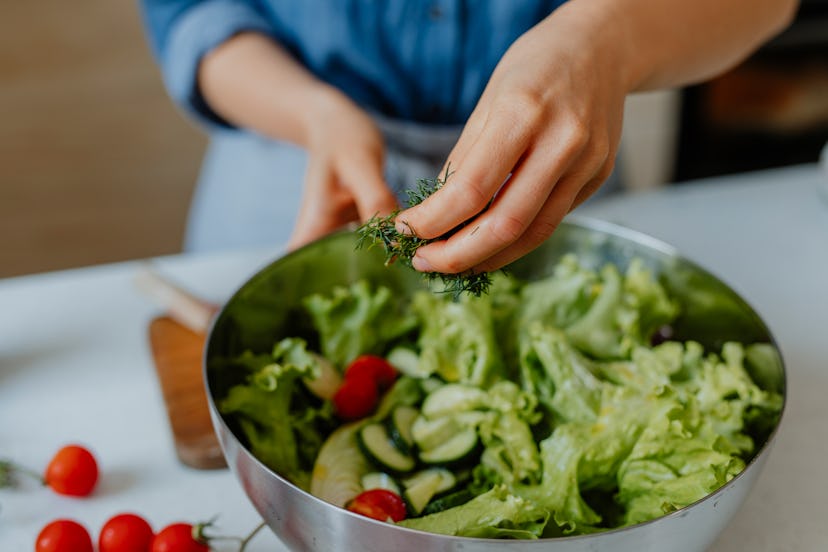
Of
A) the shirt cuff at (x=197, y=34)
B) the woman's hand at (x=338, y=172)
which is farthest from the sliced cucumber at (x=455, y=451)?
the shirt cuff at (x=197, y=34)

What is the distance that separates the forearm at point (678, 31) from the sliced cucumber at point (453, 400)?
354mm

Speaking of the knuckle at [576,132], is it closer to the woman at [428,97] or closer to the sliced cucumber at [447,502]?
the woman at [428,97]

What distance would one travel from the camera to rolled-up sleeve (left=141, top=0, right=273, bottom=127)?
1.34 metres

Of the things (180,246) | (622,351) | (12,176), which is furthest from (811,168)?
(12,176)

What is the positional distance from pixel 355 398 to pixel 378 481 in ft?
0.35

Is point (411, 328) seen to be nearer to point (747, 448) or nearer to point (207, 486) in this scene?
point (207, 486)

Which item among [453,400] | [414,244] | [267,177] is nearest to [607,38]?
[414,244]

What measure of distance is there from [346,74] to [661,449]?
0.86m

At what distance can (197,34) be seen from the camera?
1.34 meters

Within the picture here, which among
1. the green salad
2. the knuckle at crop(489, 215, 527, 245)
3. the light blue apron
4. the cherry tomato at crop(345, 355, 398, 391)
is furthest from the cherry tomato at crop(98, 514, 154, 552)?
the light blue apron

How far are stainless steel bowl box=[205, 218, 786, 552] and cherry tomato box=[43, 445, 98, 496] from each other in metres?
0.18

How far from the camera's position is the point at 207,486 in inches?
37.9

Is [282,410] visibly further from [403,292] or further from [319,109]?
[319,109]

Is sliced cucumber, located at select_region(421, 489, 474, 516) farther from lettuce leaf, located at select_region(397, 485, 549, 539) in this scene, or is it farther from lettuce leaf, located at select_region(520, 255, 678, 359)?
lettuce leaf, located at select_region(520, 255, 678, 359)
